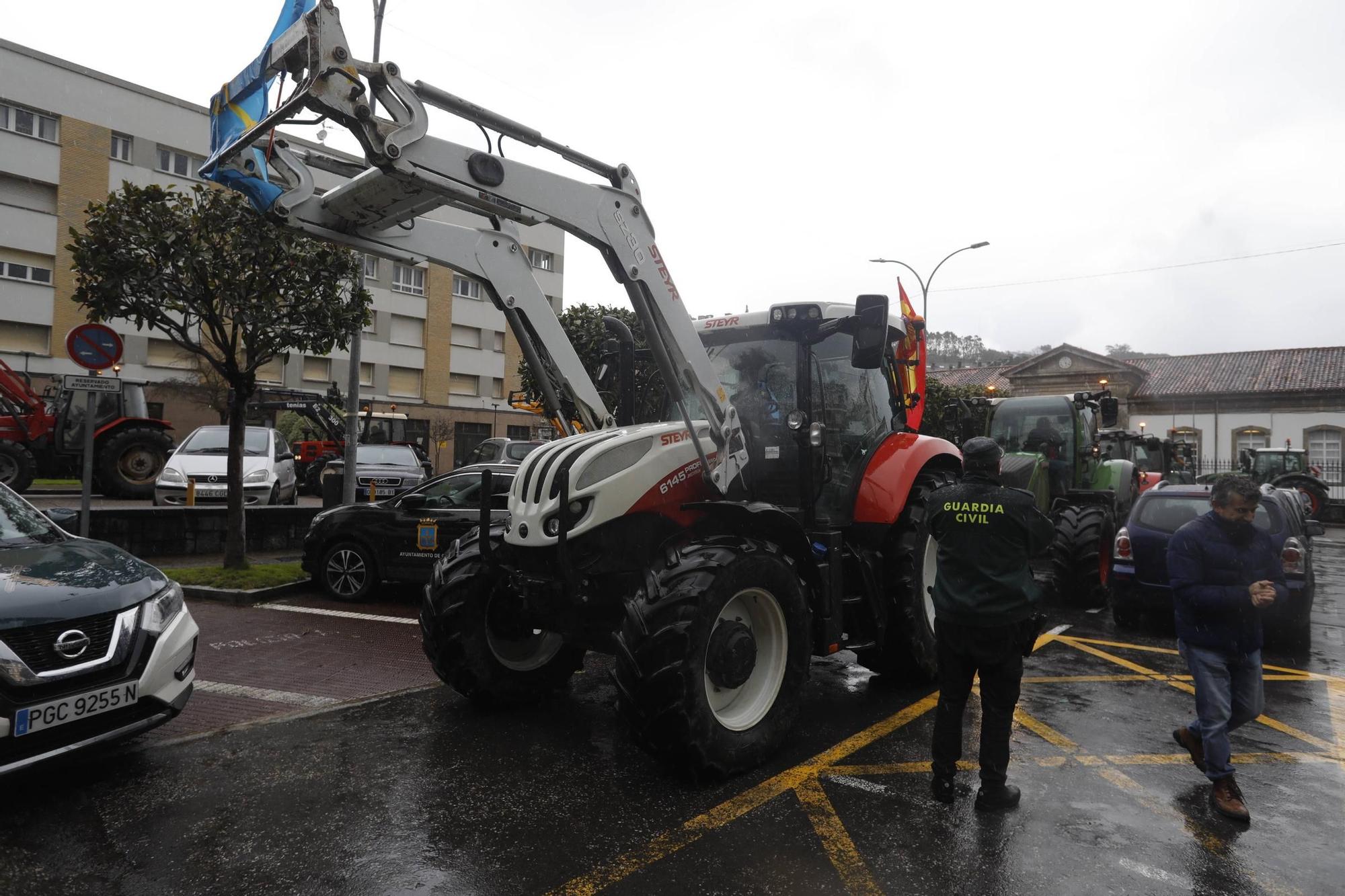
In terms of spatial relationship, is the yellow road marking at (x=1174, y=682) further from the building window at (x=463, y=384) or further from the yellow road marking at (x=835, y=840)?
the building window at (x=463, y=384)

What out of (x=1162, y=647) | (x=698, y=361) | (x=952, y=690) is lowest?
(x=1162, y=647)

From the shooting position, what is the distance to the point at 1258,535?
426 cm

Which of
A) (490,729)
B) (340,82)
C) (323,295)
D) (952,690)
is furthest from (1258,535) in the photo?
(323,295)

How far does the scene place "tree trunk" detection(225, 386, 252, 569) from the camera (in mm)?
9531

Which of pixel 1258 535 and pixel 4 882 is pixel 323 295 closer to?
pixel 4 882

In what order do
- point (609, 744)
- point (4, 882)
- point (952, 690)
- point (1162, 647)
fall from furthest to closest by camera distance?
point (1162, 647)
point (609, 744)
point (952, 690)
point (4, 882)

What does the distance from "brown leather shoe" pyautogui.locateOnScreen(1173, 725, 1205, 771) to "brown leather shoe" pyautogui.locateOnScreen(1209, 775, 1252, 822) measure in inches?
8.4

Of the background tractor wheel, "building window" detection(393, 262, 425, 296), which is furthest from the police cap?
"building window" detection(393, 262, 425, 296)

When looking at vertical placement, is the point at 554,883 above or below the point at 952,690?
below

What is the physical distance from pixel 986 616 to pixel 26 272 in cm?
3733

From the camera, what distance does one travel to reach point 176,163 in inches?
1363

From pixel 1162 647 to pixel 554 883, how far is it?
258 inches

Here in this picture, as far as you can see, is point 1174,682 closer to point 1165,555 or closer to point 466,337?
point 1165,555

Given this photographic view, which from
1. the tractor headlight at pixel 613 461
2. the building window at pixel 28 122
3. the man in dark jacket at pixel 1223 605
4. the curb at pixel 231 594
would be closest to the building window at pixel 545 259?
the building window at pixel 28 122
